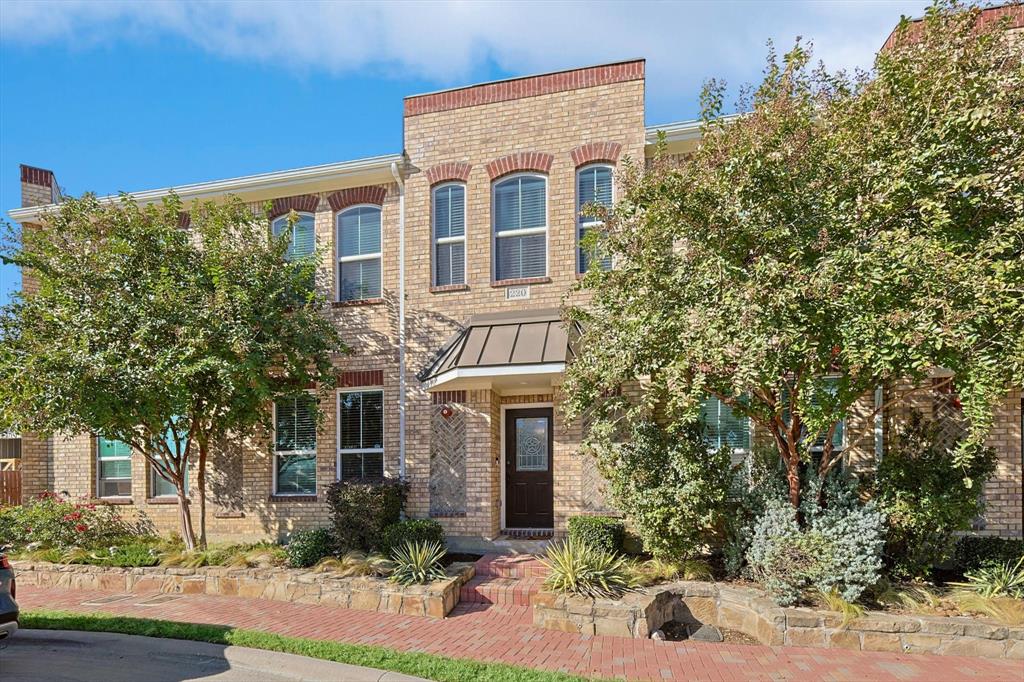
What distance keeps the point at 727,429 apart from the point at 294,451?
7595mm

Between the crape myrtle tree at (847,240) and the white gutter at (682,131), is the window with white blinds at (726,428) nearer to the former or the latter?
the crape myrtle tree at (847,240)

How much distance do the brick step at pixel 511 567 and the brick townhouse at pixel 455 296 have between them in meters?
1.00

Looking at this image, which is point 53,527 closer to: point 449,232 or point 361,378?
point 361,378

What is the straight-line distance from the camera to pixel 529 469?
10758mm

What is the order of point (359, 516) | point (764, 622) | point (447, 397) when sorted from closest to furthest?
point (764, 622) → point (359, 516) → point (447, 397)

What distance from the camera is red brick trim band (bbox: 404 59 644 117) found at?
1044 centimetres

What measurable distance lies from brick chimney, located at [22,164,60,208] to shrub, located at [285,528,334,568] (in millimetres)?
9791

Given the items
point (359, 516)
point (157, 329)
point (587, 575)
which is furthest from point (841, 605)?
point (157, 329)

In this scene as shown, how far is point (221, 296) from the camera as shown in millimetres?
9094

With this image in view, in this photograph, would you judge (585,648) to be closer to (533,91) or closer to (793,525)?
(793,525)

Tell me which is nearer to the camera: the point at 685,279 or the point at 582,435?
the point at 685,279

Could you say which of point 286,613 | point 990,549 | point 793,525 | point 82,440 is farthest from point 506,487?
point 82,440

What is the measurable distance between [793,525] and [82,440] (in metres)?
13.2

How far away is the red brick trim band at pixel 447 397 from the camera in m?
10.7
